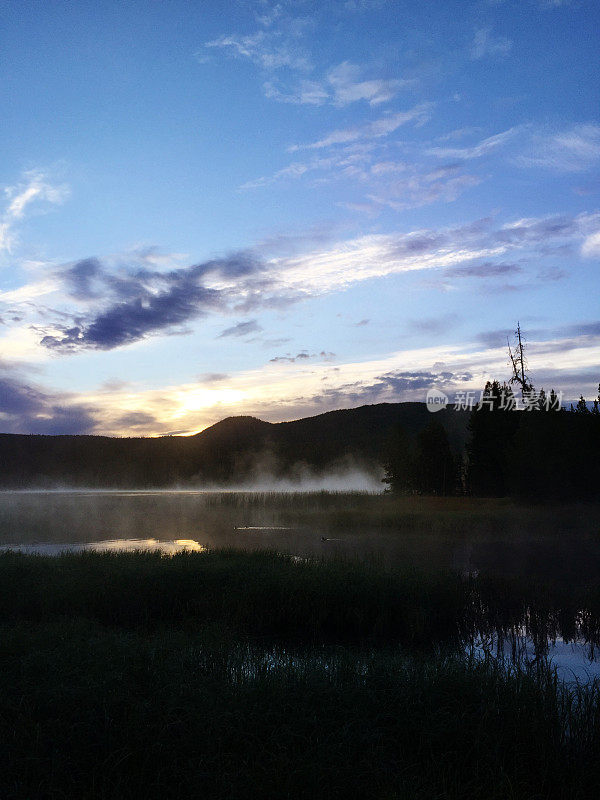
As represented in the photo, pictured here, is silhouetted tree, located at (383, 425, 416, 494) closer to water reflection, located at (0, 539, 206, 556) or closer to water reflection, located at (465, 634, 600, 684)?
water reflection, located at (0, 539, 206, 556)

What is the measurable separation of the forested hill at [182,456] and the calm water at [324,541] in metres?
107

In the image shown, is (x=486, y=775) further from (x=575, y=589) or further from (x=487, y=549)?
(x=487, y=549)

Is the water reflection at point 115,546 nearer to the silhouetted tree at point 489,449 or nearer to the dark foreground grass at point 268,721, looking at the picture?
the dark foreground grass at point 268,721

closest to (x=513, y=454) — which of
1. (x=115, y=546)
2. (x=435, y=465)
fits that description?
(x=435, y=465)

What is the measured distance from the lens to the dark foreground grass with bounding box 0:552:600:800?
22.5 ft

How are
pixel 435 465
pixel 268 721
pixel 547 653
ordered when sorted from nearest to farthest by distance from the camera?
pixel 268 721 < pixel 547 653 < pixel 435 465

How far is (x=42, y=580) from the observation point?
17.3 metres

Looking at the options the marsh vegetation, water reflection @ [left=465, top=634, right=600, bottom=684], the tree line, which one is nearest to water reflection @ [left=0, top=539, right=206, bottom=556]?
the marsh vegetation

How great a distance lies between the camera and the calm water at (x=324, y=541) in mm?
21484

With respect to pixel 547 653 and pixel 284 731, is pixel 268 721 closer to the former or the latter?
pixel 284 731

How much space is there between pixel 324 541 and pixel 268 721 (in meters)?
22.5

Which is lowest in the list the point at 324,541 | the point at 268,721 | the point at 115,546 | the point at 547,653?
the point at 547,653

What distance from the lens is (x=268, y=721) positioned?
320 inches

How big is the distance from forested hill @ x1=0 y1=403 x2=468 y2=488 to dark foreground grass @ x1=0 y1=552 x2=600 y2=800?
14113cm
